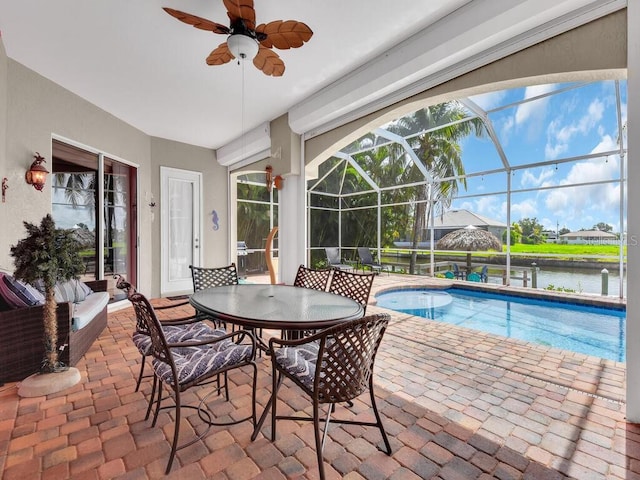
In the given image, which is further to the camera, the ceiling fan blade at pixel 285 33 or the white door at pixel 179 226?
the white door at pixel 179 226

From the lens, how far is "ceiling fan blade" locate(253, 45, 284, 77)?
258 centimetres

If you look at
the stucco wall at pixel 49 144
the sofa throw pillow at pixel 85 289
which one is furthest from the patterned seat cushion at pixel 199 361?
the stucco wall at pixel 49 144

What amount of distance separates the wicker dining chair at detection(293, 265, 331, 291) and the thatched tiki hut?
564cm

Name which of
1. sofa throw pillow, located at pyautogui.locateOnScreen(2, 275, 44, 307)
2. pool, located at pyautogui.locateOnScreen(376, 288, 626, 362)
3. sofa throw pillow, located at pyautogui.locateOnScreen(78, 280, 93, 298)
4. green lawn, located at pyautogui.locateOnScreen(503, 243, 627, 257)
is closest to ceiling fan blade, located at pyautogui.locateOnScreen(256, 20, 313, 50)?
sofa throw pillow, located at pyautogui.locateOnScreen(2, 275, 44, 307)

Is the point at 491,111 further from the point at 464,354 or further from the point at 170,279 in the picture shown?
the point at 170,279

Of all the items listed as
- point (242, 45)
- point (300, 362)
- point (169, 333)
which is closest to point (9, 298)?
point (169, 333)

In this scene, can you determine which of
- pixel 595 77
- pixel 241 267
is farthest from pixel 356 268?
pixel 595 77

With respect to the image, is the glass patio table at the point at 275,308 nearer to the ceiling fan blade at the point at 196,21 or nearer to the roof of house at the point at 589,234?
the ceiling fan blade at the point at 196,21

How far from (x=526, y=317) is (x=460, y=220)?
→ 3.40 m

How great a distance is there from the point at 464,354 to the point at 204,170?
5.94 meters

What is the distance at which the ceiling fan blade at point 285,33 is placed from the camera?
7.25 feet

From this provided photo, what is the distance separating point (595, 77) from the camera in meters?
2.44

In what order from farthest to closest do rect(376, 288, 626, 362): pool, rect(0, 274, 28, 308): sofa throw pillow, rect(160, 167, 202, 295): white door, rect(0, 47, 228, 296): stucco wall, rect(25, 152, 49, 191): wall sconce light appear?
rect(160, 167, 202, 295): white door < rect(376, 288, 626, 362): pool < rect(25, 152, 49, 191): wall sconce light < rect(0, 47, 228, 296): stucco wall < rect(0, 274, 28, 308): sofa throw pillow

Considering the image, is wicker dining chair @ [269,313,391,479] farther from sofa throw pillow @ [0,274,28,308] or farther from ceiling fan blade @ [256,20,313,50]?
sofa throw pillow @ [0,274,28,308]
